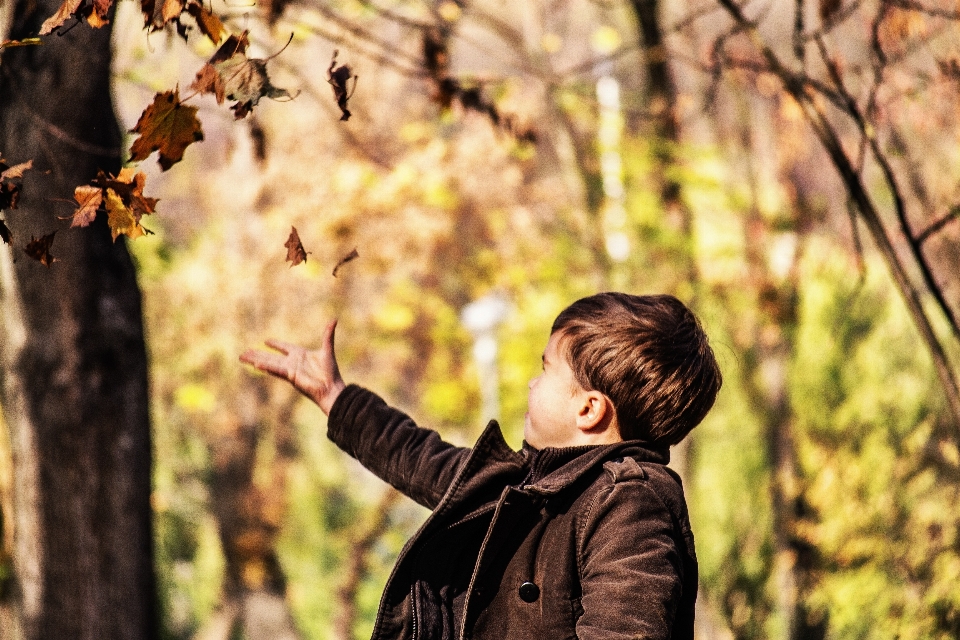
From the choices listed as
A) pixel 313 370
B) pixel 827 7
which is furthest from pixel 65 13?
pixel 827 7

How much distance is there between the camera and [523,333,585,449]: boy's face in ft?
7.62

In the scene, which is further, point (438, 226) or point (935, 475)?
point (438, 226)

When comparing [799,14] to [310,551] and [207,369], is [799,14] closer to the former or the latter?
[207,369]

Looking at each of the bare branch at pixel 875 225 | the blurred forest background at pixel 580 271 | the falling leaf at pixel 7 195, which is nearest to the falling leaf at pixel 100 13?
the falling leaf at pixel 7 195

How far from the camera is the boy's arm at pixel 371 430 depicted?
2555 mm

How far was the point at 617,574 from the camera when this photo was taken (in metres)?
2.05

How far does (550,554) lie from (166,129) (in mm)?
1177

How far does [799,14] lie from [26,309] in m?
2.72

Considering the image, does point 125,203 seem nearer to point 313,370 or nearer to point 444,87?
point 313,370

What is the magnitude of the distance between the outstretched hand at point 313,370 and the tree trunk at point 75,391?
868 millimetres

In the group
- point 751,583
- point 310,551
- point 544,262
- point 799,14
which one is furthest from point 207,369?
point 799,14

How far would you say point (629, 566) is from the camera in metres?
2.05

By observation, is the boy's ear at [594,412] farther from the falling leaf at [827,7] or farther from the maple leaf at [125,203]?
the falling leaf at [827,7]

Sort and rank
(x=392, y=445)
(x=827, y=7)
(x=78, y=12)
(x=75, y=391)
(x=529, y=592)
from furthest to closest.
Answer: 1. (x=827, y=7)
2. (x=75, y=391)
3. (x=392, y=445)
4. (x=529, y=592)
5. (x=78, y=12)
